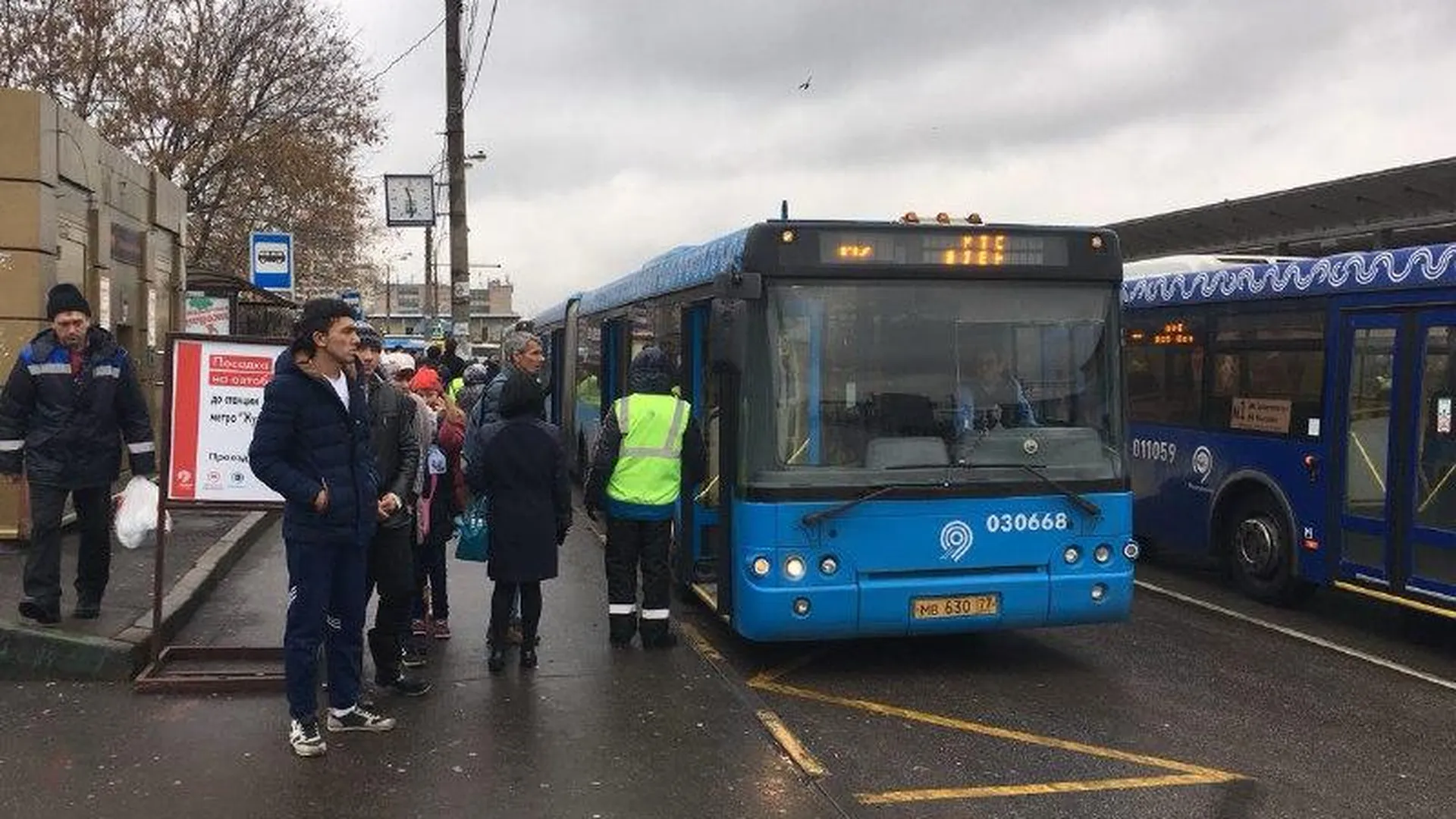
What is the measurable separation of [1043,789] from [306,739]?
3.18 meters

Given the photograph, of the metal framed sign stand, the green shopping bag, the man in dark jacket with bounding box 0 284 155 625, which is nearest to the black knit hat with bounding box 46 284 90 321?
the man in dark jacket with bounding box 0 284 155 625

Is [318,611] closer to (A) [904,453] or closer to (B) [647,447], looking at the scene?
(B) [647,447]

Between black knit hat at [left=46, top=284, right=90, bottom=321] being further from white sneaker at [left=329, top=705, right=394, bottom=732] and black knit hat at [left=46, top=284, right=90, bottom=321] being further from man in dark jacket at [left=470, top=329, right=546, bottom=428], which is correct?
white sneaker at [left=329, top=705, right=394, bottom=732]

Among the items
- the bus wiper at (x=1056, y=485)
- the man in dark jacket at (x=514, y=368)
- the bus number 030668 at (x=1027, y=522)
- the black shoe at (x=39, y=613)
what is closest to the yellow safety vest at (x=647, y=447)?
the man in dark jacket at (x=514, y=368)

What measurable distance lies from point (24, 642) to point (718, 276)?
4154mm

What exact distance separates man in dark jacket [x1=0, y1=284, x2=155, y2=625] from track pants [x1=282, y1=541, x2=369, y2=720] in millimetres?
1917

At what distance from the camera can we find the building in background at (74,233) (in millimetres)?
8789

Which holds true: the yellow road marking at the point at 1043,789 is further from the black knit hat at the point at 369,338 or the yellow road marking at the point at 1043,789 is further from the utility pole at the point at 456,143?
the utility pole at the point at 456,143

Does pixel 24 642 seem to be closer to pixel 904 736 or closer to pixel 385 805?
pixel 385 805

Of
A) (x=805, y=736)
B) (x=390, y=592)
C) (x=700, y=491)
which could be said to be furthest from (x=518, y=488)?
(x=805, y=736)

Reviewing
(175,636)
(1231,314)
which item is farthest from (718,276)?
(1231,314)

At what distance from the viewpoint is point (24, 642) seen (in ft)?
20.2

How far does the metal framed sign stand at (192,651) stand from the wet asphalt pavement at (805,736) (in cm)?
16

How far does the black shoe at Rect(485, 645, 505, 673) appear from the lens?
6590 millimetres
